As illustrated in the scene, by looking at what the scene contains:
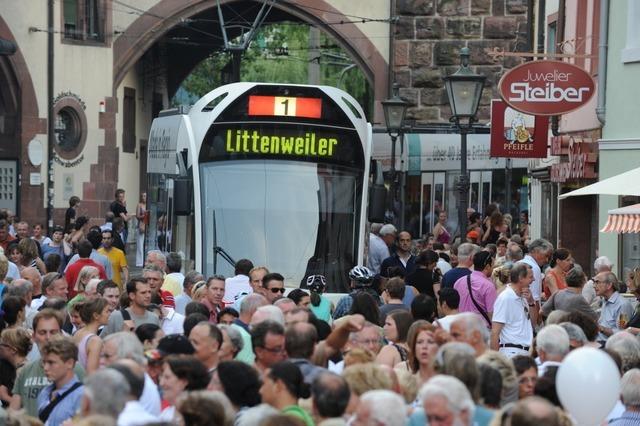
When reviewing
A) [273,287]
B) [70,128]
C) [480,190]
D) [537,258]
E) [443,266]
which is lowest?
[443,266]

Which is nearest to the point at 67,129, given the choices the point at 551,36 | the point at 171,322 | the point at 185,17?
the point at 185,17

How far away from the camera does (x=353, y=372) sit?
8.59 m

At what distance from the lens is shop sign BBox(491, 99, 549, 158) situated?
83.1 feet

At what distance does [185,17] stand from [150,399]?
30875mm

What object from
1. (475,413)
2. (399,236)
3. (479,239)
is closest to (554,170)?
(479,239)

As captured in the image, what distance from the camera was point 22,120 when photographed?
36.4 meters

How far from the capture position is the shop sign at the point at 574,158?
2286 centimetres

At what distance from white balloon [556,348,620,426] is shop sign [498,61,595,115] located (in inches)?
501

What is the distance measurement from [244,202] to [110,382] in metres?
10.0

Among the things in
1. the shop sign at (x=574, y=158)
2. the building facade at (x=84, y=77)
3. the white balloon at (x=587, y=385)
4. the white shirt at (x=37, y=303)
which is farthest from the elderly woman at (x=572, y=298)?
the building facade at (x=84, y=77)

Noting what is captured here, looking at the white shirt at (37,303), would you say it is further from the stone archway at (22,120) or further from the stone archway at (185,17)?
the stone archway at (185,17)

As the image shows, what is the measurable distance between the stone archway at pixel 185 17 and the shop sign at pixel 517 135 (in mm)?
12855

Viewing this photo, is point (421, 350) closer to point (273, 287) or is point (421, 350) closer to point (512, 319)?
point (512, 319)

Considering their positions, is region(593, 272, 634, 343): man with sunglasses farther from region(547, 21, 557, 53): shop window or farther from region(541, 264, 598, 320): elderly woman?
region(547, 21, 557, 53): shop window
